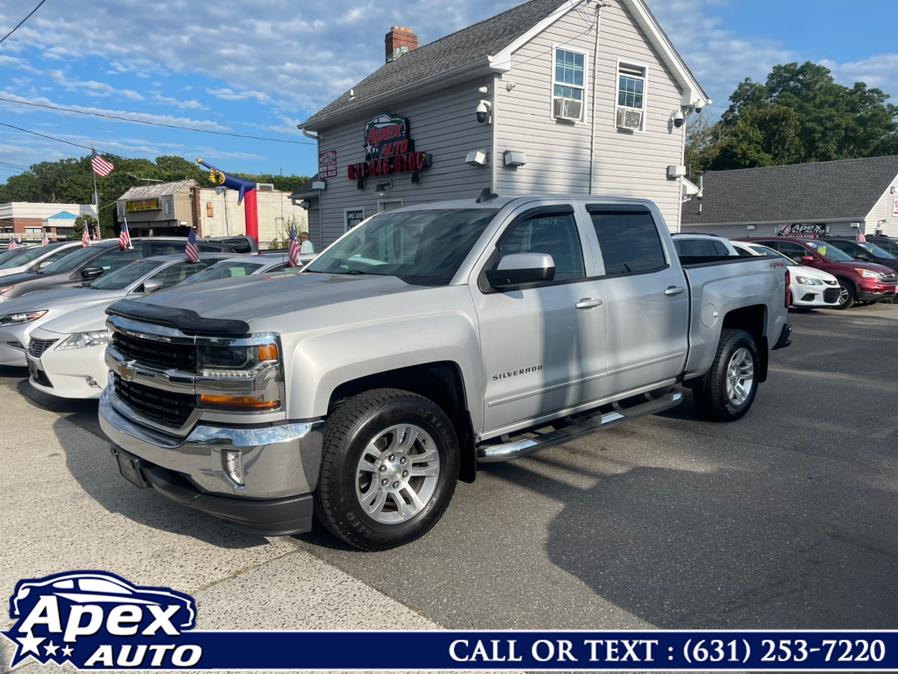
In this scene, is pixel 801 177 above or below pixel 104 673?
above

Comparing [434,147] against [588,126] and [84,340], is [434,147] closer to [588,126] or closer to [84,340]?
[588,126]

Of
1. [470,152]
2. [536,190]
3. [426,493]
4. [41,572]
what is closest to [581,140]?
[536,190]

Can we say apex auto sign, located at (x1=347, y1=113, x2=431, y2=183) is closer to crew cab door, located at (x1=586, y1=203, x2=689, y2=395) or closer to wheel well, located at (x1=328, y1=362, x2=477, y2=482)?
crew cab door, located at (x1=586, y1=203, x2=689, y2=395)

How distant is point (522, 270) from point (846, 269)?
14.4 metres

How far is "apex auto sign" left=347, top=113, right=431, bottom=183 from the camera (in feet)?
51.9

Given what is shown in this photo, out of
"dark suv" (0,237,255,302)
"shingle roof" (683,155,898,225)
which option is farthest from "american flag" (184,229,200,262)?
"shingle roof" (683,155,898,225)

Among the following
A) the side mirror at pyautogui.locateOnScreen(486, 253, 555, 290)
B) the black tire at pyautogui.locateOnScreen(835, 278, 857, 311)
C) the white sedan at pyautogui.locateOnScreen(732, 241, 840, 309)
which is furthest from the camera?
the black tire at pyautogui.locateOnScreen(835, 278, 857, 311)

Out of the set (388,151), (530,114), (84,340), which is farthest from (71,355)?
(388,151)

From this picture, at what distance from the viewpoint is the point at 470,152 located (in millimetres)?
14180

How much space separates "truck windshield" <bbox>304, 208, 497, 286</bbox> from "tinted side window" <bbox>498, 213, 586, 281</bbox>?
22cm

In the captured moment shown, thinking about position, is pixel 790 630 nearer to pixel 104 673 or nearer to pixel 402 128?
pixel 104 673

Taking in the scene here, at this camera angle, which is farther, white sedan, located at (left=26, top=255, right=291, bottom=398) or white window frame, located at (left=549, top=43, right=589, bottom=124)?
white window frame, located at (left=549, top=43, right=589, bottom=124)

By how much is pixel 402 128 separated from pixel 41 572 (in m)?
14.2

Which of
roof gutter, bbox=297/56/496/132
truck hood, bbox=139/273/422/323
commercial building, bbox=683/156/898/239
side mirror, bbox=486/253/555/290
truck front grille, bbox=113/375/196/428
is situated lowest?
truck front grille, bbox=113/375/196/428
